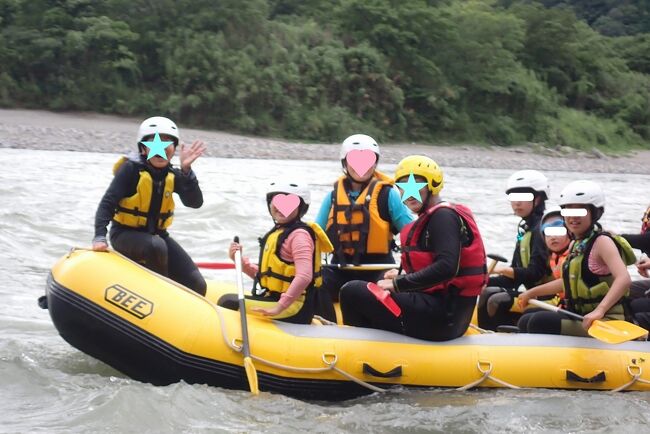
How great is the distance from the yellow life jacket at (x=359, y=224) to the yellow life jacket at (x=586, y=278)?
37.8 inches

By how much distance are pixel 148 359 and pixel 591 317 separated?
6.63 ft

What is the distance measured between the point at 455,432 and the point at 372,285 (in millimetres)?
748

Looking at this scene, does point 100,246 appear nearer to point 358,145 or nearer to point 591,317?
point 358,145

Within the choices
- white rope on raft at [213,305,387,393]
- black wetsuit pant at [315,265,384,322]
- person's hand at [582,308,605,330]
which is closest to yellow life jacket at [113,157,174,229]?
white rope on raft at [213,305,387,393]

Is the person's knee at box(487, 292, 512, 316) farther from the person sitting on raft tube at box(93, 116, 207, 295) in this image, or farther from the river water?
the person sitting on raft tube at box(93, 116, 207, 295)

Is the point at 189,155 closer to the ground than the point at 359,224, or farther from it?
farther from it

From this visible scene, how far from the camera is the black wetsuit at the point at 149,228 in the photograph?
4938mm

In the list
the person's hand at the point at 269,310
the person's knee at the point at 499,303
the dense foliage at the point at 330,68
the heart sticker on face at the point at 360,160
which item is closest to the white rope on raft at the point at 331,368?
the person's hand at the point at 269,310

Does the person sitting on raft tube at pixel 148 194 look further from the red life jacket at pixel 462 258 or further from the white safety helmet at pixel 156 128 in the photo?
the red life jacket at pixel 462 258

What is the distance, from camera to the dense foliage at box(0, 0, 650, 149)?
2366 centimetres

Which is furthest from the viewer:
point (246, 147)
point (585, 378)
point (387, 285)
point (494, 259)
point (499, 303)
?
point (246, 147)

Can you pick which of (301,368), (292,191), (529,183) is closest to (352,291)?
(301,368)

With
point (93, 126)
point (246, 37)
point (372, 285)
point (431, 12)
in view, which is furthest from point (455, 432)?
point (431, 12)

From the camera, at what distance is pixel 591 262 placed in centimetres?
463
